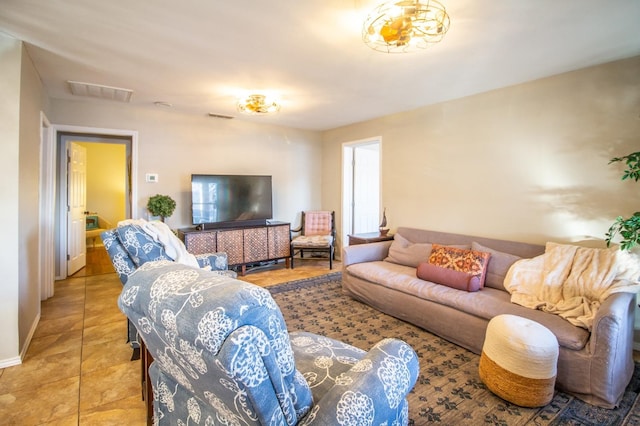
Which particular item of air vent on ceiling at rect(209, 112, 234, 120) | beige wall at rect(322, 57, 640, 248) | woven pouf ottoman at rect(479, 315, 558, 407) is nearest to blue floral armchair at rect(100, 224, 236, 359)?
woven pouf ottoman at rect(479, 315, 558, 407)

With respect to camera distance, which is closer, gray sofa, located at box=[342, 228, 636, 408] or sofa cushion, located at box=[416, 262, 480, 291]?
gray sofa, located at box=[342, 228, 636, 408]

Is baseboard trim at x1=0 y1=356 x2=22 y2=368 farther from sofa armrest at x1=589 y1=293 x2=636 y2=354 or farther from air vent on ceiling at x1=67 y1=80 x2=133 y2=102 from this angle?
sofa armrest at x1=589 y1=293 x2=636 y2=354

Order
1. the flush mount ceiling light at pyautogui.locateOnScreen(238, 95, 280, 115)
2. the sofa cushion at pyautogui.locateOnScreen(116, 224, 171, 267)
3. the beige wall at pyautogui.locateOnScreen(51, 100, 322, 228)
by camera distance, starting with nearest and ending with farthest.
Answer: the sofa cushion at pyautogui.locateOnScreen(116, 224, 171, 267) < the flush mount ceiling light at pyautogui.locateOnScreen(238, 95, 280, 115) < the beige wall at pyautogui.locateOnScreen(51, 100, 322, 228)

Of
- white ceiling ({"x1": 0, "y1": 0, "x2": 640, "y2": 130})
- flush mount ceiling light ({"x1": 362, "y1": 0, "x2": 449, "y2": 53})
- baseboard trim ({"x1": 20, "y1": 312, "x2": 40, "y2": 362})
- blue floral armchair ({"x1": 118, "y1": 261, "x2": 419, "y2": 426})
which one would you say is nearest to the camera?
blue floral armchair ({"x1": 118, "y1": 261, "x2": 419, "y2": 426})

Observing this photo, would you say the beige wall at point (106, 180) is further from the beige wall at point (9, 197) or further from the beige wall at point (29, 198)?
the beige wall at point (9, 197)

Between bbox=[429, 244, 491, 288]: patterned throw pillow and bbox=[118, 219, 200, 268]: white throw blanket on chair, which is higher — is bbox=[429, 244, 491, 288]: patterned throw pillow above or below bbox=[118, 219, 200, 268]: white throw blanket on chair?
below

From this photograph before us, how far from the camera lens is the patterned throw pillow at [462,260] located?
285cm

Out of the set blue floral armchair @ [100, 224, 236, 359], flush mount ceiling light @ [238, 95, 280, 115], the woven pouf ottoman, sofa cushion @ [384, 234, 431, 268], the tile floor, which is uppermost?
flush mount ceiling light @ [238, 95, 280, 115]

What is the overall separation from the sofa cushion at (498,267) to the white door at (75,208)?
549cm

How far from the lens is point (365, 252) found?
3.79 metres

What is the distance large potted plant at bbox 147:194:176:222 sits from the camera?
418cm

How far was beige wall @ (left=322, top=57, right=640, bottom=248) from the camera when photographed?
8.57 feet

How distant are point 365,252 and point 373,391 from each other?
9.25 feet

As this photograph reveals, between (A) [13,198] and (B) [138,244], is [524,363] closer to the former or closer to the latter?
(B) [138,244]
